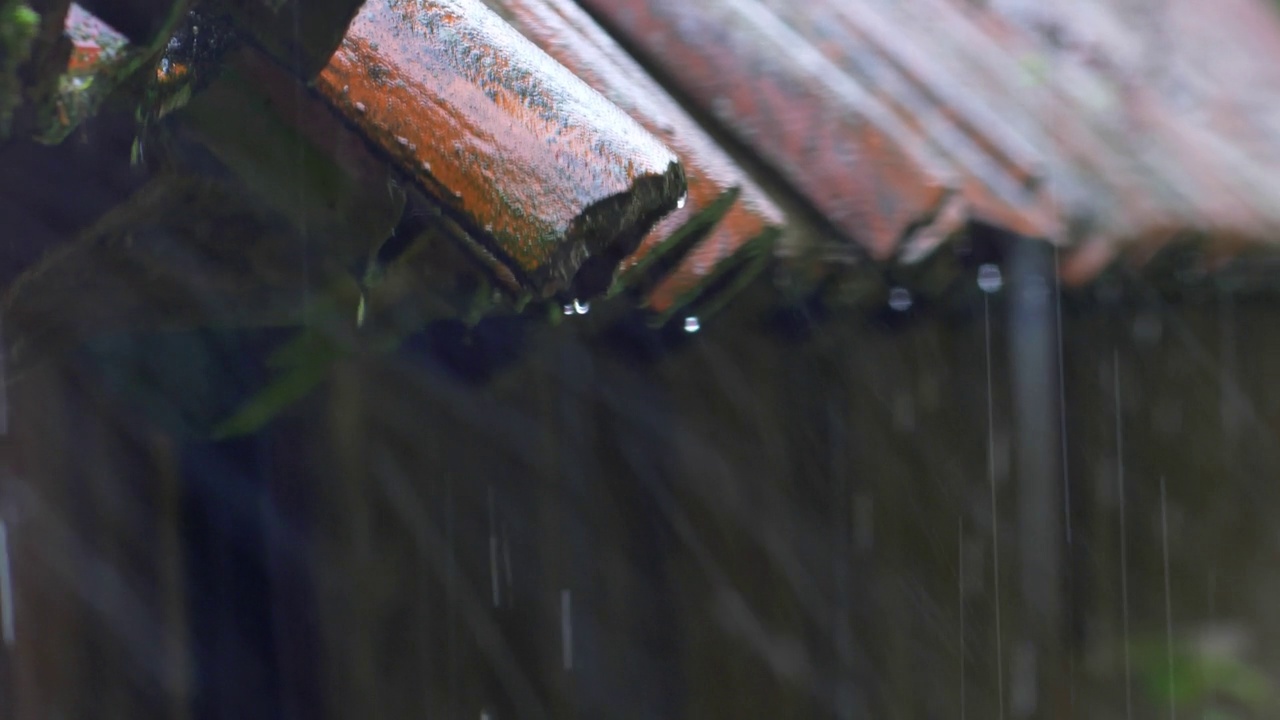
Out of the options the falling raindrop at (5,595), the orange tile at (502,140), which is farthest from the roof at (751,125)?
the falling raindrop at (5,595)

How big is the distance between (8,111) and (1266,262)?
3045 millimetres

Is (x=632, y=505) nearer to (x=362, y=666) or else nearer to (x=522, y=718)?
(x=522, y=718)

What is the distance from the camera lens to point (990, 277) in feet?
7.63

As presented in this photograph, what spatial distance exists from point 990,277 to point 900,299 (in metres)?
0.19

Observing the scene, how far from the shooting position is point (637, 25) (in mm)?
2615

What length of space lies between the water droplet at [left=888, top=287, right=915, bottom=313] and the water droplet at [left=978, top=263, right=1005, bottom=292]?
0.15 m

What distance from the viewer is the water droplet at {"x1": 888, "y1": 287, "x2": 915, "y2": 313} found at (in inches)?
87.8

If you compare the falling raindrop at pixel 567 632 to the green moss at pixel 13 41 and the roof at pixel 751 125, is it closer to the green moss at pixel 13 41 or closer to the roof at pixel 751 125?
the roof at pixel 751 125

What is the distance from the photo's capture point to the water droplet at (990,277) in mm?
2273

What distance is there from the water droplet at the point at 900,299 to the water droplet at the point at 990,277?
15 cm

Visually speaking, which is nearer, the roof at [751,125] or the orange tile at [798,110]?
the roof at [751,125]

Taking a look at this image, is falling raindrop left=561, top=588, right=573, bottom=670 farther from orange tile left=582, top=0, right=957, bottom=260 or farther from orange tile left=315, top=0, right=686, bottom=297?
orange tile left=315, top=0, right=686, bottom=297

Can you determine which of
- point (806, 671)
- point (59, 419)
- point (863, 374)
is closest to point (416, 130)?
point (59, 419)

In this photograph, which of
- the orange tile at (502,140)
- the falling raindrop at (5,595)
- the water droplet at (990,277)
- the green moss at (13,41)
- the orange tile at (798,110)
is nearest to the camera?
the green moss at (13,41)
